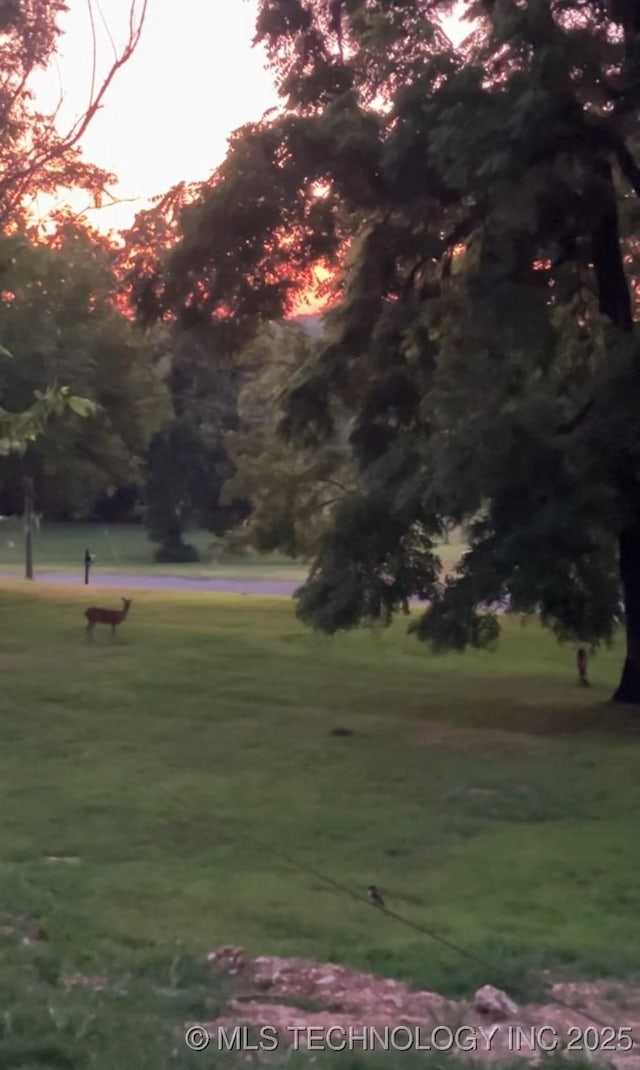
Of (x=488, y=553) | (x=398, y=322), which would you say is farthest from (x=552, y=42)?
(x=488, y=553)

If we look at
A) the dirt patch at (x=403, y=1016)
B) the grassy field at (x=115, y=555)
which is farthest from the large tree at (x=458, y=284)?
the grassy field at (x=115, y=555)

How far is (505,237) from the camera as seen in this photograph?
15.8 meters

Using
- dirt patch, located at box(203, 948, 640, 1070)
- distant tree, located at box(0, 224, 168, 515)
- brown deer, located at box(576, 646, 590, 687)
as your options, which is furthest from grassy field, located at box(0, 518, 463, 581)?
dirt patch, located at box(203, 948, 640, 1070)

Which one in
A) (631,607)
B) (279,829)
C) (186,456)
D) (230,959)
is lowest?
(279,829)

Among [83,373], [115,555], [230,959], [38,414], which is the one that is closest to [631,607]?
[230,959]

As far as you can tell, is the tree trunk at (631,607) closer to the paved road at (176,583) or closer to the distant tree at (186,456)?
the paved road at (176,583)

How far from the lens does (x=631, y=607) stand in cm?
1827

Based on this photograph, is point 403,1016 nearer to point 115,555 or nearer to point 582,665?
point 582,665

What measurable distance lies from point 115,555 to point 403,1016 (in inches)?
2240

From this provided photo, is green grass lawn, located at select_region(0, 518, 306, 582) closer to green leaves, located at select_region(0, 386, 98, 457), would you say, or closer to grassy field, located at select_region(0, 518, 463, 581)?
grassy field, located at select_region(0, 518, 463, 581)

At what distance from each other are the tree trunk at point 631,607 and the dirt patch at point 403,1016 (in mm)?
10566

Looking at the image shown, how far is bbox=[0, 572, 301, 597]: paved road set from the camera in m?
40.6

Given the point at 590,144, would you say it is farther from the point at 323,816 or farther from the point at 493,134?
the point at 323,816

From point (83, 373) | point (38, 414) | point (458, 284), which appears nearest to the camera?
point (38, 414)
